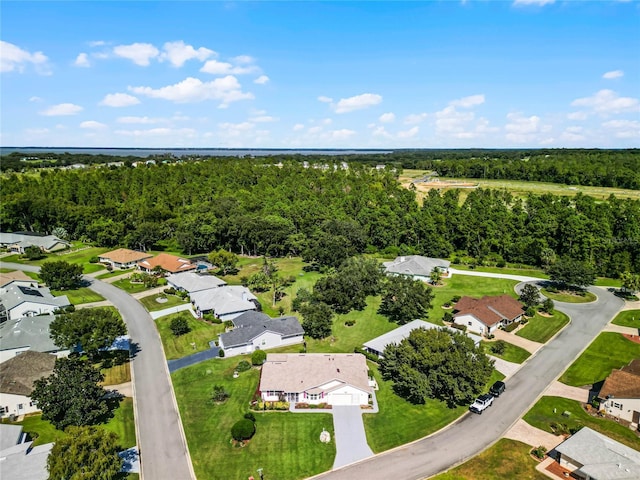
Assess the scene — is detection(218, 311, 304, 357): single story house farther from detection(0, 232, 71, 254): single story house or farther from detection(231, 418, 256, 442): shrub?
detection(0, 232, 71, 254): single story house

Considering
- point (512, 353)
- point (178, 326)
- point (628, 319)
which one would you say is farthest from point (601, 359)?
point (178, 326)

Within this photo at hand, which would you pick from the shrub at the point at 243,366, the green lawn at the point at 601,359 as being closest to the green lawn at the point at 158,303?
the shrub at the point at 243,366

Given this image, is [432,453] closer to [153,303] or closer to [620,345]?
[620,345]

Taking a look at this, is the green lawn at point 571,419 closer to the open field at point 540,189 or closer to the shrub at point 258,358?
the shrub at point 258,358

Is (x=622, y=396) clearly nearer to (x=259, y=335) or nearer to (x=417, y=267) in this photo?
(x=259, y=335)

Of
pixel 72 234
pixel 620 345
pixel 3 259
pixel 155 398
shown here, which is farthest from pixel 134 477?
pixel 72 234

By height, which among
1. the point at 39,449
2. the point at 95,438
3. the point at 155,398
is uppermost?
the point at 95,438
